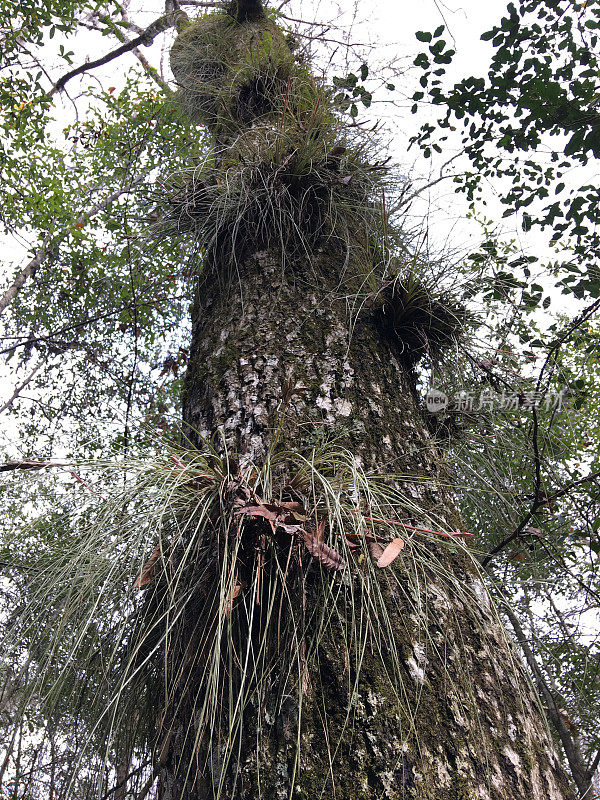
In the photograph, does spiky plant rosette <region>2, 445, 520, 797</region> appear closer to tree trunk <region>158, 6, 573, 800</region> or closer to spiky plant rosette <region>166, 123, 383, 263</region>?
tree trunk <region>158, 6, 573, 800</region>

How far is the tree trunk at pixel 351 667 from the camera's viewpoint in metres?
0.79

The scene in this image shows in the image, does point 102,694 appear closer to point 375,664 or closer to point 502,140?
point 375,664

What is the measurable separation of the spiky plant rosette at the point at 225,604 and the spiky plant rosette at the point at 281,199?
845 mm

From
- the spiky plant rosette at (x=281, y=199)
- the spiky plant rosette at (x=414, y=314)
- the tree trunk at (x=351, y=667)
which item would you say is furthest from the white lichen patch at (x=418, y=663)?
the spiky plant rosette at (x=281, y=199)

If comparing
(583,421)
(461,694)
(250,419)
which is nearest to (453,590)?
(461,694)

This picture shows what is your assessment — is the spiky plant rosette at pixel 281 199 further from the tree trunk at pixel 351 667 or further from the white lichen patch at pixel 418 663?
the white lichen patch at pixel 418 663

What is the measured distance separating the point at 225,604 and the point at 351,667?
9.6 inches

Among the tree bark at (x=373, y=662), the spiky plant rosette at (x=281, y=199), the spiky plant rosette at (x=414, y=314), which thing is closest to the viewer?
the tree bark at (x=373, y=662)

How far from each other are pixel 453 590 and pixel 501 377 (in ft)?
3.22

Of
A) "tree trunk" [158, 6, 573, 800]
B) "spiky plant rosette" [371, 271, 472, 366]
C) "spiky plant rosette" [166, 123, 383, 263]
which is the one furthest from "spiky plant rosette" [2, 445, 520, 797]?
"spiky plant rosette" [166, 123, 383, 263]

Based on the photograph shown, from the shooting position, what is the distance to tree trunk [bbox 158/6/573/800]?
79 cm

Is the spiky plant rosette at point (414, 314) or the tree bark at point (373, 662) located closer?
the tree bark at point (373, 662)

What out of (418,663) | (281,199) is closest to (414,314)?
(281,199)

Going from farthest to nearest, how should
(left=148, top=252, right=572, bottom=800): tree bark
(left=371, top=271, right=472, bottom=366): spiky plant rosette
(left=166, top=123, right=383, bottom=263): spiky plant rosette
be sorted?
1. (left=166, top=123, right=383, bottom=263): spiky plant rosette
2. (left=371, top=271, right=472, bottom=366): spiky plant rosette
3. (left=148, top=252, right=572, bottom=800): tree bark
